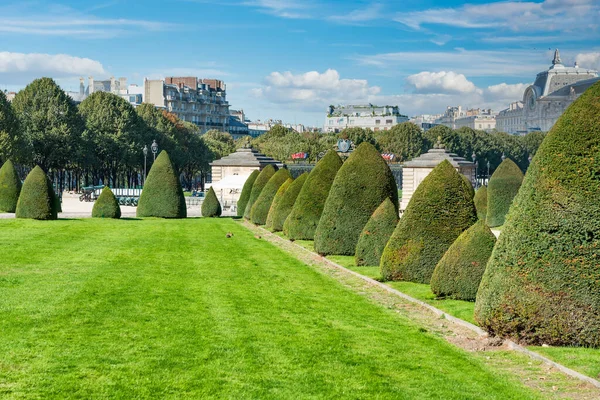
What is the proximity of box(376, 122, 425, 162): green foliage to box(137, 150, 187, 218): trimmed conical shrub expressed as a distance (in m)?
66.1

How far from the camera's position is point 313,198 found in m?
26.3

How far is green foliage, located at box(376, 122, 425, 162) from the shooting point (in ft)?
336

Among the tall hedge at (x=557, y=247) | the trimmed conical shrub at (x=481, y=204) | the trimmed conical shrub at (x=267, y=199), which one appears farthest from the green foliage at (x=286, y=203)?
the tall hedge at (x=557, y=247)

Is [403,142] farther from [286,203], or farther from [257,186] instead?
[286,203]

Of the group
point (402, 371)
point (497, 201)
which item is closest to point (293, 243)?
point (497, 201)

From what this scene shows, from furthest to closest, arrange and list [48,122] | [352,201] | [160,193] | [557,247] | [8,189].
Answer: [48,122], [160,193], [8,189], [352,201], [557,247]

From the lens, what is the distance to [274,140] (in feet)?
310

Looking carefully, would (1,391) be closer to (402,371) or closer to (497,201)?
(402,371)

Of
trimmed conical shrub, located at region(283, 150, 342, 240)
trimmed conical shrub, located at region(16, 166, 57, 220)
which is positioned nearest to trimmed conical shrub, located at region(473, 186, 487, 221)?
trimmed conical shrub, located at region(283, 150, 342, 240)

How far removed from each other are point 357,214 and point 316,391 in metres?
13.9

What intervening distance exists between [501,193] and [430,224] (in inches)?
841

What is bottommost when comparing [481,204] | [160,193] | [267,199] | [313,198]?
[481,204]

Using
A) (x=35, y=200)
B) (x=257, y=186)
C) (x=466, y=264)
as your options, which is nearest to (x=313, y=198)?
(x=35, y=200)

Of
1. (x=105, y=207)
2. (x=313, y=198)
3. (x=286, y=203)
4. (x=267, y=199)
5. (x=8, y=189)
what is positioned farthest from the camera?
(x=8, y=189)
